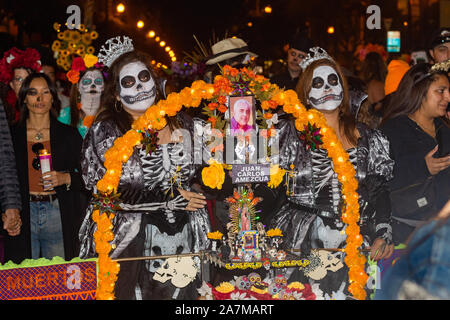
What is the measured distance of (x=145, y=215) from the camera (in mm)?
4973

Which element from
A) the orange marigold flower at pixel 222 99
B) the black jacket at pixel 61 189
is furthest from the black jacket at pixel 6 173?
the orange marigold flower at pixel 222 99

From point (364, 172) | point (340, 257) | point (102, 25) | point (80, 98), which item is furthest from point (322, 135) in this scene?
point (102, 25)

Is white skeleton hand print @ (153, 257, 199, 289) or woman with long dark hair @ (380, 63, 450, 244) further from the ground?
woman with long dark hair @ (380, 63, 450, 244)

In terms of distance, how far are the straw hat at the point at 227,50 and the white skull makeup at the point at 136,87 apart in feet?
5.44

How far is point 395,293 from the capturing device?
213cm

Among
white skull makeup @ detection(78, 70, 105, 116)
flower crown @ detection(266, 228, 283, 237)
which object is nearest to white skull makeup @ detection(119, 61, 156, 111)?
flower crown @ detection(266, 228, 283, 237)

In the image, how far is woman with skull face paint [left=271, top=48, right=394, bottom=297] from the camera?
16.5ft

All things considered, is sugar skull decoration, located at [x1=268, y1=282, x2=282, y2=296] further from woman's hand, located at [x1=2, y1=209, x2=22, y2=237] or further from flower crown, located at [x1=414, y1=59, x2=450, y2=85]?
flower crown, located at [x1=414, y1=59, x2=450, y2=85]

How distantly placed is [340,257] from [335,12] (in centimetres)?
2821

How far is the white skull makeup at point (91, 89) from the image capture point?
271 inches

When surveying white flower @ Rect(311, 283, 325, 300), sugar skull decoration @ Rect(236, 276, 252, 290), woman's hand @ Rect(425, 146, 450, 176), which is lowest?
white flower @ Rect(311, 283, 325, 300)

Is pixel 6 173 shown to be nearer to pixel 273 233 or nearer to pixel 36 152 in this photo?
pixel 36 152

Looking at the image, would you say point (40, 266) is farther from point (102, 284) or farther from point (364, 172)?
point (364, 172)

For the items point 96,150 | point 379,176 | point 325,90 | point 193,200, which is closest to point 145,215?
point 193,200
